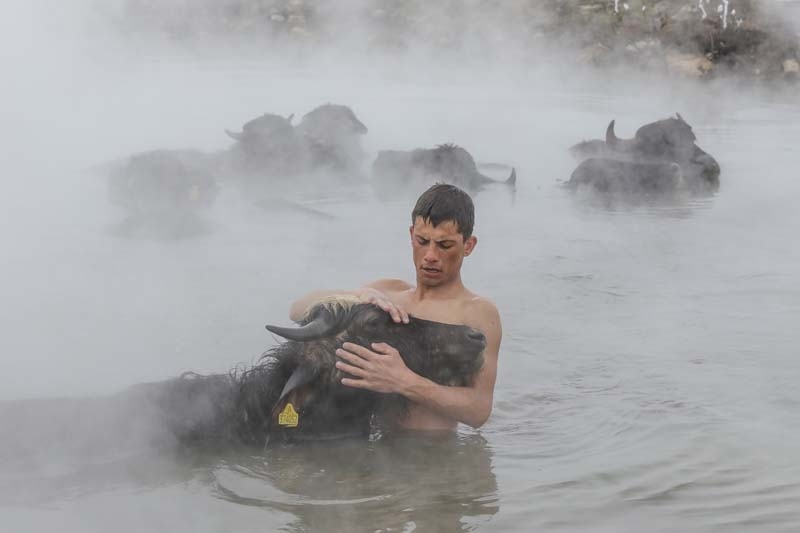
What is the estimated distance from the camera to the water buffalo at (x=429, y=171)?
11.6m

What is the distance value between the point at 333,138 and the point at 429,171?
188 cm

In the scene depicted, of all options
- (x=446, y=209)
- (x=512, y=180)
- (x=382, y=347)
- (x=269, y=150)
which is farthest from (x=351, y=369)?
(x=269, y=150)

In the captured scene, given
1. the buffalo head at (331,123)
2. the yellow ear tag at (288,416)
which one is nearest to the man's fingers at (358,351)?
the yellow ear tag at (288,416)

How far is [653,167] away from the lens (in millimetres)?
11672

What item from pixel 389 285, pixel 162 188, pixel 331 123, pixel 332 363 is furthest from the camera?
pixel 331 123

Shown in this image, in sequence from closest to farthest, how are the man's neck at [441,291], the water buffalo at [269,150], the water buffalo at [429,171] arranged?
1. the man's neck at [441,291]
2. the water buffalo at [429,171]
3. the water buffalo at [269,150]

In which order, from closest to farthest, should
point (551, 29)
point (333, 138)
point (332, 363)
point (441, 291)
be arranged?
1. point (332, 363)
2. point (441, 291)
3. point (333, 138)
4. point (551, 29)

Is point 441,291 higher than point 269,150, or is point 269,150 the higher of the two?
point 269,150

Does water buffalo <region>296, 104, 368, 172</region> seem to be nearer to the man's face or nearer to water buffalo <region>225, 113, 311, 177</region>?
water buffalo <region>225, 113, 311, 177</region>

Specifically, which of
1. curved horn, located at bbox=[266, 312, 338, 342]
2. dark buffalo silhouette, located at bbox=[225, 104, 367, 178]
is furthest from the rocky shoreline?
curved horn, located at bbox=[266, 312, 338, 342]

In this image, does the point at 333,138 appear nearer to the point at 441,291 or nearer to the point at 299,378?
the point at 441,291

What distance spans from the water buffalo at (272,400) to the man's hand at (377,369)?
116mm

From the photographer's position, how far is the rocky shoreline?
778 inches

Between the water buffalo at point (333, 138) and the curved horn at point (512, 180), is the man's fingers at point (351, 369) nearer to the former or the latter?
the curved horn at point (512, 180)
